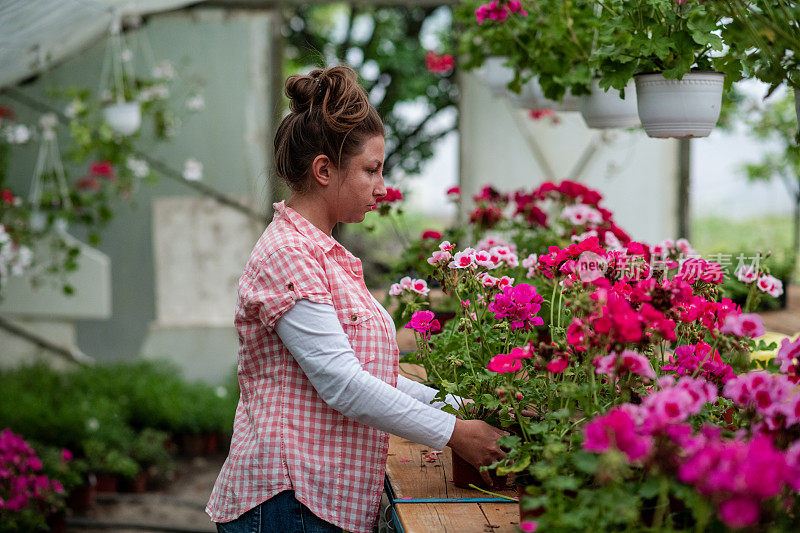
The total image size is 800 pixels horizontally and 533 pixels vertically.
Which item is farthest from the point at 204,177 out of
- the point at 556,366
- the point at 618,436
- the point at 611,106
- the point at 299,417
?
the point at 618,436

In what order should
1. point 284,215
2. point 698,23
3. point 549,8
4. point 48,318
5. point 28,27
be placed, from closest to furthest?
1. point 284,215
2. point 698,23
3. point 549,8
4. point 28,27
5. point 48,318

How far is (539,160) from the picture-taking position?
4.98m

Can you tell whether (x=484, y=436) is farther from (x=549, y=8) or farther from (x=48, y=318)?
(x=48, y=318)

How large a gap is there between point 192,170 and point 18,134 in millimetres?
955

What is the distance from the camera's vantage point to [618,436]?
81cm

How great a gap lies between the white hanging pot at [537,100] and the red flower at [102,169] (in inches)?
114

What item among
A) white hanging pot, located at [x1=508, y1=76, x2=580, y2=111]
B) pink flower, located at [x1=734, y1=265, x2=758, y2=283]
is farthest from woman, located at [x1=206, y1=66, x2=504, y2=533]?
white hanging pot, located at [x1=508, y1=76, x2=580, y2=111]

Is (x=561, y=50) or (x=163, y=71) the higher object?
(x=163, y=71)

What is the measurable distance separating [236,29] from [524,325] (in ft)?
13.7

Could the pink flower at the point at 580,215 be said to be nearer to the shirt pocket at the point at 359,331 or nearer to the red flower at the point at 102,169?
the shirt pocket at the point at 359,331

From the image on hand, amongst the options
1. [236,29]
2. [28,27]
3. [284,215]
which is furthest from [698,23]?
[236,29]

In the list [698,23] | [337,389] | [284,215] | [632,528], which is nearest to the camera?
[632,528]

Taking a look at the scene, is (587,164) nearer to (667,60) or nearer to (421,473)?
(667,60)

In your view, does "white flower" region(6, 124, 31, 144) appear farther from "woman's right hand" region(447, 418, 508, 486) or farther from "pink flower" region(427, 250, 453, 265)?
"woman's right hand" region(447, 418, 508, 486)
